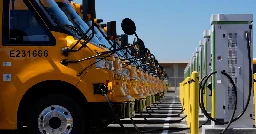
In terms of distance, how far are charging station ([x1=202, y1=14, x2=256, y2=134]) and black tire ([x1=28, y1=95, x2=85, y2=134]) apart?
2855 mm

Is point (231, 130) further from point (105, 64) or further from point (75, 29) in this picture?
point (75, 29)

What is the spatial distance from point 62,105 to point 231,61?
348 centimetres

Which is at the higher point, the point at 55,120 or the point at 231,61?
the point at 231,61

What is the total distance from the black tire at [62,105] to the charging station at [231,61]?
2855 mm

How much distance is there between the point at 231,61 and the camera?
35.0ft

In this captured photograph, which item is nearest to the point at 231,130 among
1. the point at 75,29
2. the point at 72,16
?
the point at 75,29

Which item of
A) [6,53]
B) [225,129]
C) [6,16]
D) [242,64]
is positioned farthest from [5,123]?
[242,64]

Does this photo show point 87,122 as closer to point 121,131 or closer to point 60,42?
point 60,42

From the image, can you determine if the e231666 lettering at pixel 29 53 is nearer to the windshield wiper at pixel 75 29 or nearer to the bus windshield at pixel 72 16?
the windshield wiper at pixel 75 29

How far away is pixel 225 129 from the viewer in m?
10.1

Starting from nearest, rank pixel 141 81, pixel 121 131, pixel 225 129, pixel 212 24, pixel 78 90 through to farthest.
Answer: pixel 78 90, pixel 225 129, pixel 212 24, pixel 121 131, pixel 141 81

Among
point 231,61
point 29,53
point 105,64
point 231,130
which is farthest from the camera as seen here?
point 231,61

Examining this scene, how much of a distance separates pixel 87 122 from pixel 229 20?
3.42 meters

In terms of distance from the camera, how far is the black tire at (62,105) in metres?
8.70
